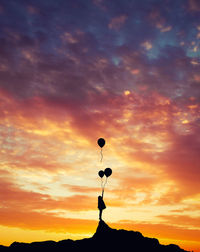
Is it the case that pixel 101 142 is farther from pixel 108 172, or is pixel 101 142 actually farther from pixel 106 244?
pixel 106 244

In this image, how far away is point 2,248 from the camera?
3850cm

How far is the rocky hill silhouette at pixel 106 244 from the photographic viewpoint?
30688 millimetres

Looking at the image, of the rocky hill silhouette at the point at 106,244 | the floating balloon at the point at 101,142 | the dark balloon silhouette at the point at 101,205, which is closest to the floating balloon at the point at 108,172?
the floating balloon at the point at 101,142

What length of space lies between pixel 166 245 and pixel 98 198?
49.6 ft

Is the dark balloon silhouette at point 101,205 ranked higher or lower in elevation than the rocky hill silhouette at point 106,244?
higher

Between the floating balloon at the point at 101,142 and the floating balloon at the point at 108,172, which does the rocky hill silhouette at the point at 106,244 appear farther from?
the floating balloon at the point at 101,142

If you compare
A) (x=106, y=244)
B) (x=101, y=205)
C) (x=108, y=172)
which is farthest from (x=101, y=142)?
(x=106, y=244)

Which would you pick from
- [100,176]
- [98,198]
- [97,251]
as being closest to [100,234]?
[97,251]

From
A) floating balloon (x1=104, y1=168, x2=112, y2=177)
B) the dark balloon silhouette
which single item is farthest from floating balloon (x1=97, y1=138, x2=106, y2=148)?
the dark balloon silhouette

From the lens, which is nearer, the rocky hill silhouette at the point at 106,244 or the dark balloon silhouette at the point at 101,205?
the dark balloon silhouette at the point at 101,205

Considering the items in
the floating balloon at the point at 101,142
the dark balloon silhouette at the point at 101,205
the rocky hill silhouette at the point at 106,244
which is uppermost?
the floating balloon at the point at 101,142

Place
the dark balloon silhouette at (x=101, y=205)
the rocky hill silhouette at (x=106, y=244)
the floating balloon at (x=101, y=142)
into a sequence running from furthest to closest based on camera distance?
the floating balloon at (x=101, y=142)
the rocky hill silhouette at (x=106, y=244)
the dark balloon silhouette at (x=101, y=205)

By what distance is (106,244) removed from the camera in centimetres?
3078

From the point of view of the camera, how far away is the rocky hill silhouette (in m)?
30.7
